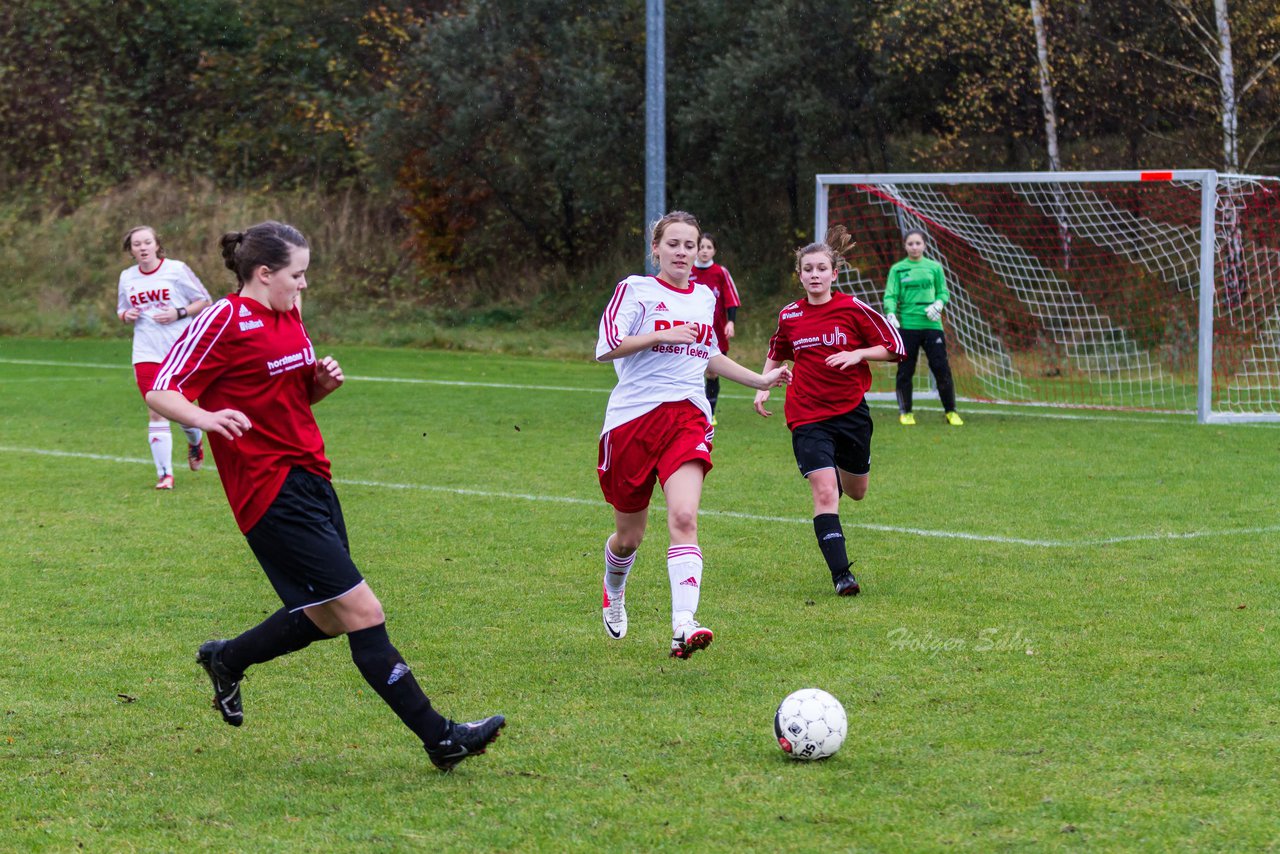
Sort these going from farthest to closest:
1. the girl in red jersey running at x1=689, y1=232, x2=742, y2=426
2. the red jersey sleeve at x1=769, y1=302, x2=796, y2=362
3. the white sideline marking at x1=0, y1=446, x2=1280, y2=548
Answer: the girl in red jersey running at x1=689, y1=232, x2=742, y2=426, the white sideline marking at x1=0, y1=446, x2=1280, y2=548, the red jersey sleeve at x1=769, y1=302, x2=796, y2=362

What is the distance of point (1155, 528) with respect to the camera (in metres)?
8.63

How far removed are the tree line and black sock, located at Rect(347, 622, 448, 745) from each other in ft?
60.7

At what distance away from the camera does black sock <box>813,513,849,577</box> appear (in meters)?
7.04

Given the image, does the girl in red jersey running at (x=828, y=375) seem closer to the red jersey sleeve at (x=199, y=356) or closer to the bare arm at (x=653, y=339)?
the bare arm at (x=653, y=339)

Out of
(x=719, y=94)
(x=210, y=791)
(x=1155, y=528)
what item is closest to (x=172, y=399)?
(x=210, y=791)

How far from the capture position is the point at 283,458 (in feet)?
14.8

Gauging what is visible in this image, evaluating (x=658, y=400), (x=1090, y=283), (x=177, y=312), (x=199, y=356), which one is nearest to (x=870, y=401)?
(x=1090, y=283)

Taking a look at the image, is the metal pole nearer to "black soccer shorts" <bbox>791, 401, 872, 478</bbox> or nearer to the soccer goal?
the soccer goal

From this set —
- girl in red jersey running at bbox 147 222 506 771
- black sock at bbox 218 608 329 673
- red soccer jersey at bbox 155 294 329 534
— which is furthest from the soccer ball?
red soccer jersey at bbox 155 294 329 534

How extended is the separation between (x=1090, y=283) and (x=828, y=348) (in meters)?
12.3

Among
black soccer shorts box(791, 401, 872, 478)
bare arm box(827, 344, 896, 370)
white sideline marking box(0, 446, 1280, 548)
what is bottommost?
white sideline marking box(0, 446, 1280, 548)

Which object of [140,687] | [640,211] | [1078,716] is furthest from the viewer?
[640,211]

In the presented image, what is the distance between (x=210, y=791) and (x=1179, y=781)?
276cm

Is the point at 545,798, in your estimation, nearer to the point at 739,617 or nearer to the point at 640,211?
the point at 739,617
